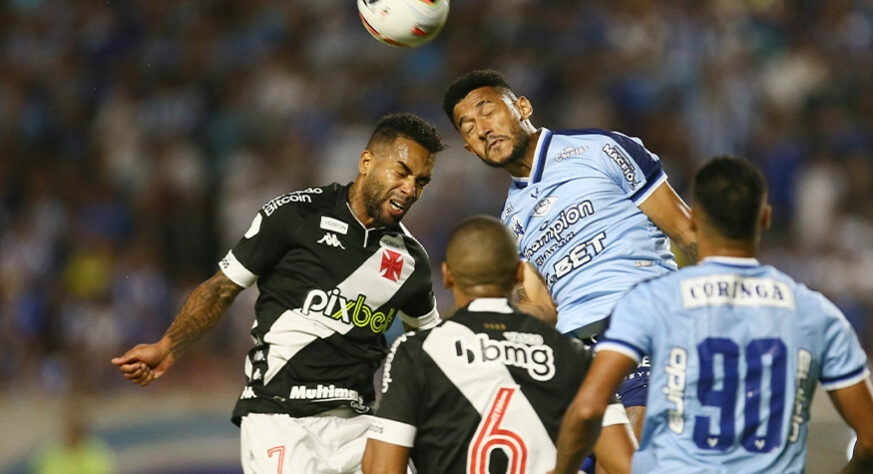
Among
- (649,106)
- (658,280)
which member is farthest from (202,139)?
(658,280)

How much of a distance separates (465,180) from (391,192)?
6052 millimetres

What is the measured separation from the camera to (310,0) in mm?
13719

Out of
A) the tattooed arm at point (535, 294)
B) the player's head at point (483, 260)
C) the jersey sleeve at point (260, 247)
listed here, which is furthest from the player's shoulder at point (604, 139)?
the player's head at point (483, 260)

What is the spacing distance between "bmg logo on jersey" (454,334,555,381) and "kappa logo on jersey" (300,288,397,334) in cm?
153

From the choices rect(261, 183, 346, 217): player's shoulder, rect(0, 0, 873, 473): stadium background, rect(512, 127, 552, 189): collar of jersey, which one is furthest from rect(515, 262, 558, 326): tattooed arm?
rect(0, 0, 873, 473): stadium background

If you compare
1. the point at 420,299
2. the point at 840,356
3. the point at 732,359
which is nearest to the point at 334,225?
the point at 420,299

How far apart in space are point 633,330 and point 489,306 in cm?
64

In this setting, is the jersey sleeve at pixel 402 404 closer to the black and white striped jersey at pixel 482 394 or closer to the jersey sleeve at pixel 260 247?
the black and white striped jersey at pixel 482 394

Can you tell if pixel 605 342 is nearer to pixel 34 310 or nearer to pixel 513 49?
pixel 34 310

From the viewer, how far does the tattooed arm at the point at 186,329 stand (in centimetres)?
552

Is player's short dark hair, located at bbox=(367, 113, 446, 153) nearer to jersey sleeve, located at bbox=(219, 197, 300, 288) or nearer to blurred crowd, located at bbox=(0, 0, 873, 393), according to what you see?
jersey sleeve, located at bbox=(219, 197, 300, 288)

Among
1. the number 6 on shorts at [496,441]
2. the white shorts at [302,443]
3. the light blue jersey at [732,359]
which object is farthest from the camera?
the white shorts at [302,443]

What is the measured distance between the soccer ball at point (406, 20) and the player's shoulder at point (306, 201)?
1.09 meters

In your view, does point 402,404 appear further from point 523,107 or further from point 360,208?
point 523,107
